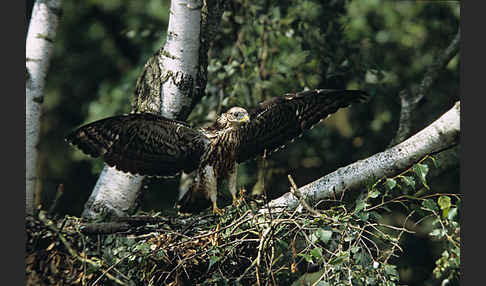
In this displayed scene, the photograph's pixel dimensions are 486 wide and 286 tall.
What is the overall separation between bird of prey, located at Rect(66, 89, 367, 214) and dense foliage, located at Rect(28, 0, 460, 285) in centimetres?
35

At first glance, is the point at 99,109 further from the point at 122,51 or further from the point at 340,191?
the point at 340,191

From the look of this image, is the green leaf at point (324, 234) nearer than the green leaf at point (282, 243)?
Yes

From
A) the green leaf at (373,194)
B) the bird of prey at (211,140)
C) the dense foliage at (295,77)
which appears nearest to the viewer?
the green leaf at (373,194)

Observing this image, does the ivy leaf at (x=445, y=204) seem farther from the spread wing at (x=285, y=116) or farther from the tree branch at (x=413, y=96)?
the tree branch at (x=413, y=96)

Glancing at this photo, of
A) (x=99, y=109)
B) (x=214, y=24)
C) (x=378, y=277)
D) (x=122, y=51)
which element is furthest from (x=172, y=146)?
(x=122, y=51)

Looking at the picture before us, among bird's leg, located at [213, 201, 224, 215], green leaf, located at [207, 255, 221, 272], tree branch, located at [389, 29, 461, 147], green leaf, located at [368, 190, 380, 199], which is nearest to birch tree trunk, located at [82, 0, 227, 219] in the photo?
bird's leg, located at [213, 201, 224, 215]

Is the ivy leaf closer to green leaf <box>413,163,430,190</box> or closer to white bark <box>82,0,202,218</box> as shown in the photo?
green leaf <box>413,163,430,190</box>

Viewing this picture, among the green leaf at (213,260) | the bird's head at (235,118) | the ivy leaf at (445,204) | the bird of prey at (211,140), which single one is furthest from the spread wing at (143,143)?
the ivy leaf at (445,204)

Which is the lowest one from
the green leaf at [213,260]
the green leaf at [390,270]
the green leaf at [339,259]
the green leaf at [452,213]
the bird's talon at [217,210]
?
the bird's talon at [217,210]

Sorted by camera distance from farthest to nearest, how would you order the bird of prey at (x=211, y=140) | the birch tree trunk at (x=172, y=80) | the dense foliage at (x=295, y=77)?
the dense foliage at (x=295, y=77) → the birch tree trunk at (x=172, y=80) → the bird of prey at (x=211, y=140)

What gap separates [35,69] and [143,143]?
2.67 ft

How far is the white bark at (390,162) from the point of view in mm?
3590

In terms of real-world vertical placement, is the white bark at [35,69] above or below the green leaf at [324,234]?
above

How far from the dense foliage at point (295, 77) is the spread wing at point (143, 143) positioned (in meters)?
0.62
